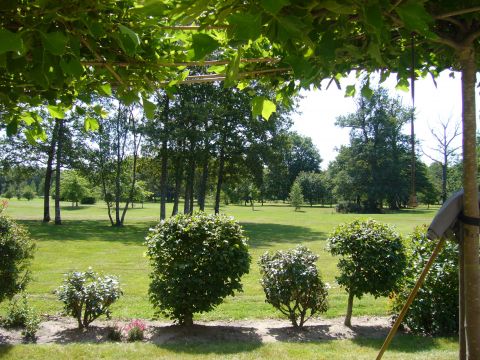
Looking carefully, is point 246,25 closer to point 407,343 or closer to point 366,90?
point 366,90

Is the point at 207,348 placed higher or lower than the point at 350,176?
lower

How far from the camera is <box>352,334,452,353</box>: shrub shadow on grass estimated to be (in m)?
5.96

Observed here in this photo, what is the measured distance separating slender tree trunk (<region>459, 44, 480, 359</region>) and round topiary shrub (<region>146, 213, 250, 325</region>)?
193 inches

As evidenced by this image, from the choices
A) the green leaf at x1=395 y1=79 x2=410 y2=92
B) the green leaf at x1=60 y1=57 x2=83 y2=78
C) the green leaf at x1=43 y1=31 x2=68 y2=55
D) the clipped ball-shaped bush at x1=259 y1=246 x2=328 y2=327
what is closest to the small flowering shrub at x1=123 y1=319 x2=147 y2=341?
the clipped ball-shaped bush at x1=259 y1=246 x2=328 y2=327

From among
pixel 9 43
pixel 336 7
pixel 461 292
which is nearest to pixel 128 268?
pixel 461 292

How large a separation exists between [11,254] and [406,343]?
6.41 meters

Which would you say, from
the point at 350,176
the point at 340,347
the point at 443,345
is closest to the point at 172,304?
the point at 340,347

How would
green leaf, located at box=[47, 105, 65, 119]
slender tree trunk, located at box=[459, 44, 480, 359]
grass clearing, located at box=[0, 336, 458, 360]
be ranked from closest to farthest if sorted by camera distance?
slender tree trunk, located at box=[459, 44, 480, 359] < green leaf, located at box=[47, 105, 65, 119] < grass clearing, located at box=[0, 336, 458, 360]

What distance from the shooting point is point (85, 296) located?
7094mm

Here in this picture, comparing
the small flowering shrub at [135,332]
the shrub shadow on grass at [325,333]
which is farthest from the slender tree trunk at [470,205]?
the small flowering shrub at [135,332]

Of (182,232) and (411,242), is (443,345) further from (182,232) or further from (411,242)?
(182,232)

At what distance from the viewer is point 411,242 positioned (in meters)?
7.53

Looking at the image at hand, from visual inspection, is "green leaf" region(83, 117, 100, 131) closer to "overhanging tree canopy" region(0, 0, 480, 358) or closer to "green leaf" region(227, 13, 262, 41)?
"overhanging tree canopy" region(0, 0, 480, 358)

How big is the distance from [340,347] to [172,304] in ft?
8.98
